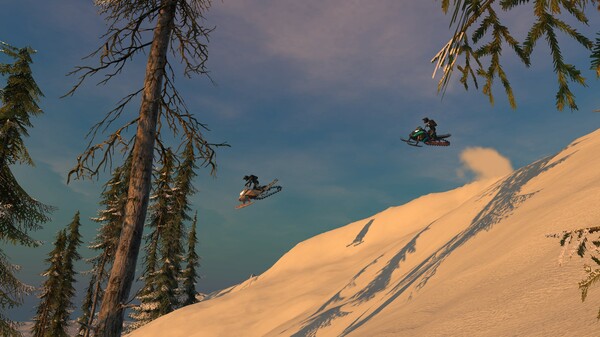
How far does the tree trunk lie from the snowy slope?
3827 mm

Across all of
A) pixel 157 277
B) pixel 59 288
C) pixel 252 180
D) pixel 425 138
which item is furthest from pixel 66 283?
pixel 425 138

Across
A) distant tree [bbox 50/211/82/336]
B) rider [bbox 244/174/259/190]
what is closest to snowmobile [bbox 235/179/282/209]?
rider [bbox 244/174/259/190]

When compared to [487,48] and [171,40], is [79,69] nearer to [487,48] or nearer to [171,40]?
[171,40]

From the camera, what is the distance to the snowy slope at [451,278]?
4871 millimetres

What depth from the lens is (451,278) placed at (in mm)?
7543

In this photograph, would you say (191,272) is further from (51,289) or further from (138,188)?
(138,188)

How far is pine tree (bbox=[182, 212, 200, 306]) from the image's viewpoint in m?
36.0

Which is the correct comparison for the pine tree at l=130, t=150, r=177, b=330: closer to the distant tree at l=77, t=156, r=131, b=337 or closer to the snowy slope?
the distant tree at l=77, t=156, r=131, b=337

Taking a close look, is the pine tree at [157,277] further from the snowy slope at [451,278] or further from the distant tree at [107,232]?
the snowy slope at [451,278]

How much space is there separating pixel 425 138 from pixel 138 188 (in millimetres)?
19027

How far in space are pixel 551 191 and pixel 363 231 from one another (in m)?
14.4

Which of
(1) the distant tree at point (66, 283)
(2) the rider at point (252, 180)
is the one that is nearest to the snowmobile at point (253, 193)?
(2) the rider at point (252, 180)

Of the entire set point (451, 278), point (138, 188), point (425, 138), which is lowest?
point (451, 278)

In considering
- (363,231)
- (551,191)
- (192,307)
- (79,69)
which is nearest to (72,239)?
(192,307)
